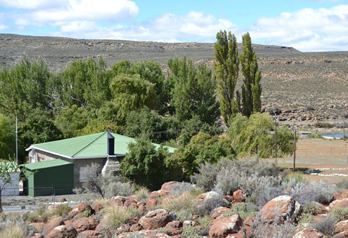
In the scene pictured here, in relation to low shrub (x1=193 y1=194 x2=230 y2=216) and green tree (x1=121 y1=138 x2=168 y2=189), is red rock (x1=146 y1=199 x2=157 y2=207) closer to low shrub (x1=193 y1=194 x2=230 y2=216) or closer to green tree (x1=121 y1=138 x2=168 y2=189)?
low shrub (x1=193 y1=194 x2=230 y2=216)

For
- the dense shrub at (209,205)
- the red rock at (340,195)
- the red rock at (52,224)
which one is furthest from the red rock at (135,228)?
the red rock at (340,195)

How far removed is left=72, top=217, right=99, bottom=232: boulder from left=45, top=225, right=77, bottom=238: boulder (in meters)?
0.45

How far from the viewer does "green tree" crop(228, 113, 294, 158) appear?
48906 mm

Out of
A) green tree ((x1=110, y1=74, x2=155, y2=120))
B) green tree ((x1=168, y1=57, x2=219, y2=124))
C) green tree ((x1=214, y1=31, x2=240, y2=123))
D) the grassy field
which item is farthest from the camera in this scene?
green tree ((x1=168, y1=57, x2=219, y2=124))

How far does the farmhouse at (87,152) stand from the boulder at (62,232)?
19019mm

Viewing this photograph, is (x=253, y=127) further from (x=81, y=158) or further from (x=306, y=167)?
(x=81, y=158)

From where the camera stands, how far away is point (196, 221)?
62.0 feet

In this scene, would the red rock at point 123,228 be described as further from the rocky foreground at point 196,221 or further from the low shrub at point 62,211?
the low shrub at point 62,211

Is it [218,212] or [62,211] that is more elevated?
[218,212]

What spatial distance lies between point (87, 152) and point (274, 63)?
98.9m

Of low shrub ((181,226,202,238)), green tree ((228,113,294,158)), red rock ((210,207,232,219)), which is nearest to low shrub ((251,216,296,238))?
low shrub ((181,226,202,238))

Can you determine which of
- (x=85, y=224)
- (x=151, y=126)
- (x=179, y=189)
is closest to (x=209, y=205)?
(x=179, y=189)

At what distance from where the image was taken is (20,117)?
63.9 meters

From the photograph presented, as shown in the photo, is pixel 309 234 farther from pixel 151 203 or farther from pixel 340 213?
pixel 151 203
